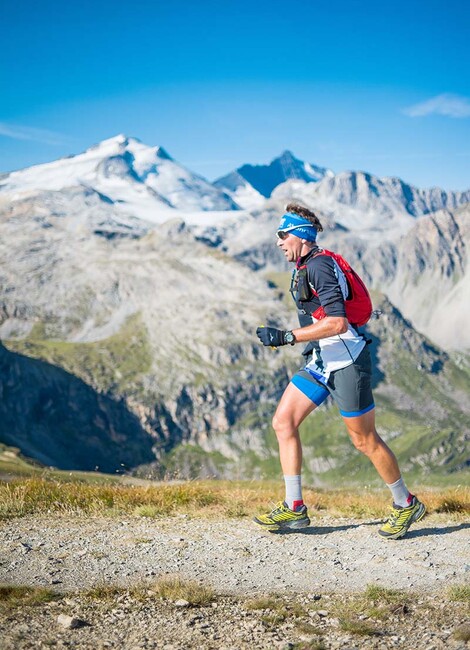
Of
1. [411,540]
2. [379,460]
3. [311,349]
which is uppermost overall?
[311,349]

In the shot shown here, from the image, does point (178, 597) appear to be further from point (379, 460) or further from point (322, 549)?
point (379, 460)

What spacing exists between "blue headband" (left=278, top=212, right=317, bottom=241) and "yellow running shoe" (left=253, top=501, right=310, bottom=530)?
4.57 m

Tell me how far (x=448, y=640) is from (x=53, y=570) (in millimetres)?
4800

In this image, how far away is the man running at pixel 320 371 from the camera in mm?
8992

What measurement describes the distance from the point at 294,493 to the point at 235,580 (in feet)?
9.38

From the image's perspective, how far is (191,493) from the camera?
11.7 metres

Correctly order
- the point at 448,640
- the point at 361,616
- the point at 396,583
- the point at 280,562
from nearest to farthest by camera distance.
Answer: the point at 448,640 < the point at 361,616 < the point at 396,583 < the point at 280,562

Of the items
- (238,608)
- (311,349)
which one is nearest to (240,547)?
(238,608)

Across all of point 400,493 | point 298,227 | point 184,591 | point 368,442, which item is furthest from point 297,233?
point 184,591

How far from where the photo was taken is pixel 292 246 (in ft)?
31.6

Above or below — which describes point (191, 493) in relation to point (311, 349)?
below

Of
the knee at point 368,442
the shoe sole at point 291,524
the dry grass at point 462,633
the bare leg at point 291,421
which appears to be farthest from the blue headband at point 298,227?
the dry grass at point 462,633

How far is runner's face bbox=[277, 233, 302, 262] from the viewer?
31.5 feet

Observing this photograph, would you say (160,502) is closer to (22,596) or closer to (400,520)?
(400,520)
